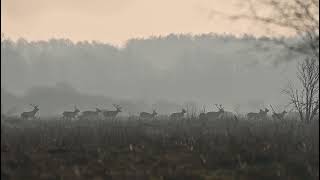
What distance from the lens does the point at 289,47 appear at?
13.4 meters

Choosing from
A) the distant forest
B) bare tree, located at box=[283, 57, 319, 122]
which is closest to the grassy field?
bare tree, located at box=[283, 57, 319, 122]

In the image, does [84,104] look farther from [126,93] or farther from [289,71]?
[289,71]

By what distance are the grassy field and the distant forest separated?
78.1 m

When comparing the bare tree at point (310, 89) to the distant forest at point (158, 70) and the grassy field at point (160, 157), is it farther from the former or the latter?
the distant forest at point (158, 70)

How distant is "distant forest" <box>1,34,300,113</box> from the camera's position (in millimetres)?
106000

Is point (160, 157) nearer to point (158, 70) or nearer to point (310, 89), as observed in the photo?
point (310, 89)

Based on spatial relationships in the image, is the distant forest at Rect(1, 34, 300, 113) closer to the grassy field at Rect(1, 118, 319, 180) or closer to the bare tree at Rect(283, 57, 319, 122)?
the bare tree at Rect(283, 57, 319, 122)

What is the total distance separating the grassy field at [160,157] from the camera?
43.0 ft

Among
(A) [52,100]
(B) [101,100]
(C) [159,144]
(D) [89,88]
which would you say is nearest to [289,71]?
(D) [89,88]

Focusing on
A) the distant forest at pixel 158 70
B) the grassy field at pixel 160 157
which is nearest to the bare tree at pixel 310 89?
the grassy field at pixel 160 157

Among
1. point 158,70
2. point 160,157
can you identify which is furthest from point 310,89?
point 158,70

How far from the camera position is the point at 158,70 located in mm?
122000

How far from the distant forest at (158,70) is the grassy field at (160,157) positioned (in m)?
78.1

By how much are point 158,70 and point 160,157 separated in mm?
107369
